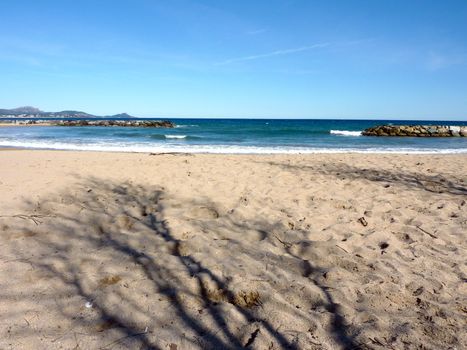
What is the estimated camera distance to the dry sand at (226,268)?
2256mm

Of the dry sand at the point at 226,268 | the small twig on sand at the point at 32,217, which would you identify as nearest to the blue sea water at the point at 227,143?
the dry sand at the point at 226,268

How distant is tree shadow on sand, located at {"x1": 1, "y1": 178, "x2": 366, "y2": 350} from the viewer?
2215 mm

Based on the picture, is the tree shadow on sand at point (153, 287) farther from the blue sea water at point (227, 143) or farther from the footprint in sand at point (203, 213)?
the blue sea water at point (227, 143)

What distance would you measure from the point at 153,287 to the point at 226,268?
2.23 feet

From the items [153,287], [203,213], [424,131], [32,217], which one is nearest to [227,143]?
[203,213]

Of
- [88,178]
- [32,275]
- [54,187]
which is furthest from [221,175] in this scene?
[32,275]

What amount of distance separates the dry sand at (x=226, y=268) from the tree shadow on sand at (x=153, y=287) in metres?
0.01

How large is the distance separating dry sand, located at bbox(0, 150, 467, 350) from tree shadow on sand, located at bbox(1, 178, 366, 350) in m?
0.01

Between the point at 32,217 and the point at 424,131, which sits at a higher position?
the point at 424,131

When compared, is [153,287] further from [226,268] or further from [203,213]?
[203,213]

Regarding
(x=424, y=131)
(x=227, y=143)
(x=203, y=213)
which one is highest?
(x=424, y=131)

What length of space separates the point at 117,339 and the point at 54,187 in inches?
150

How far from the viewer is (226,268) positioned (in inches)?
122

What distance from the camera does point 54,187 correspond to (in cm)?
527
